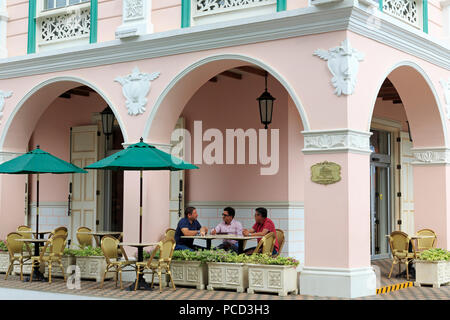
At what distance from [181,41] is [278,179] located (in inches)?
127

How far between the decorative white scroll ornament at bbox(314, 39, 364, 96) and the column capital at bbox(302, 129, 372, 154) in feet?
1.86

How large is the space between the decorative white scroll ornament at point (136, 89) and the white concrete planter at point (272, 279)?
346 cm

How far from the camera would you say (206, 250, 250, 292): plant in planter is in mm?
10078

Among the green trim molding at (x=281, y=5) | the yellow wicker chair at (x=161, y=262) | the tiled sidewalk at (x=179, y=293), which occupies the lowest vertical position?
the tiled sidewalk at (x=179, y=293)

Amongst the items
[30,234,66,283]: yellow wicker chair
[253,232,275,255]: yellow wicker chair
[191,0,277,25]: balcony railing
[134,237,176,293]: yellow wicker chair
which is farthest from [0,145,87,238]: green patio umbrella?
[253,232,275,255]: yellow wicker chair

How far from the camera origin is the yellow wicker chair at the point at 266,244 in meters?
10.4

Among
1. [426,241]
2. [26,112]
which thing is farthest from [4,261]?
[426,241]

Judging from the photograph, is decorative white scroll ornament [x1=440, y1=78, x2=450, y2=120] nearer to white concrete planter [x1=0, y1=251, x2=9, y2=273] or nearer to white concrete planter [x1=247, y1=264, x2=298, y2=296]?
white concrete planter [x1=247, y1=264, x2=298, y2=296]

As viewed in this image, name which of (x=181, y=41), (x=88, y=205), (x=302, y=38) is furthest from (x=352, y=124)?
(x=88, y=205)

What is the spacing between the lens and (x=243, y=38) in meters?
10.5

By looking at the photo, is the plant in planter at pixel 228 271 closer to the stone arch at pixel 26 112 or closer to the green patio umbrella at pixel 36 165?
the green patio umbrella at pixel 36 165

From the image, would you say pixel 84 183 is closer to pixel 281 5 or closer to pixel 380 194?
pixel 380 194

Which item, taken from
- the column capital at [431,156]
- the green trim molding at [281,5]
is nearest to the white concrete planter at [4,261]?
the green trim molding at [281,5]
